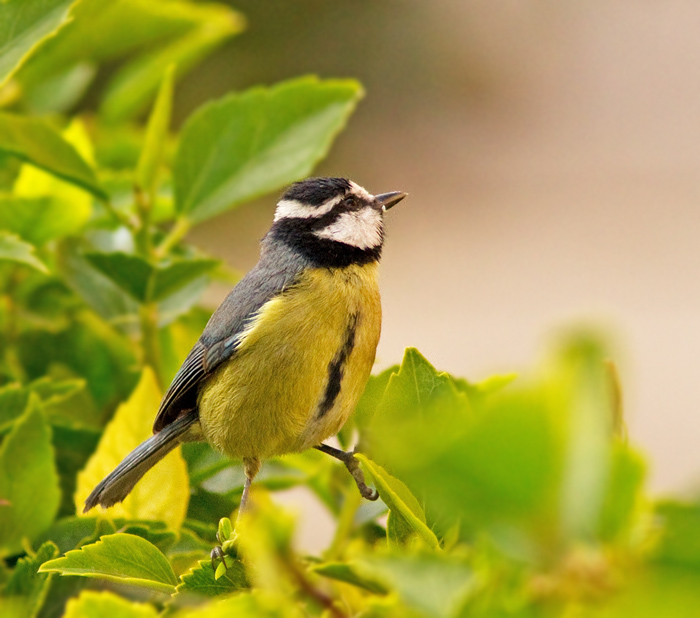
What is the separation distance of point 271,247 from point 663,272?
6366 mm

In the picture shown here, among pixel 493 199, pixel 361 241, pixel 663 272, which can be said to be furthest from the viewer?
pixel 493 199

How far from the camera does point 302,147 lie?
136 centimetres

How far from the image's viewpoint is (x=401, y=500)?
70 cm

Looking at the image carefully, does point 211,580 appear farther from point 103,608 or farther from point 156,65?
point 156,65

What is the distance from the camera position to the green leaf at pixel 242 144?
1353 millimetres

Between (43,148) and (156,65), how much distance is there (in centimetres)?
70

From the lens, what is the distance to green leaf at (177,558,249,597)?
Result: 29.0 inches

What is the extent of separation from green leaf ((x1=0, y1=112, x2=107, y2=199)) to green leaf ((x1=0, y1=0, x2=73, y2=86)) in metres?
0.12

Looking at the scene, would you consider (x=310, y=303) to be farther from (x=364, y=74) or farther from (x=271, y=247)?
(x=364, y=74)

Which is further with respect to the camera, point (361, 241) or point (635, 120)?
point (635, 120)

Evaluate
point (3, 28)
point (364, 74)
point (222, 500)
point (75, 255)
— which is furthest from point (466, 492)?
point (364, 74)

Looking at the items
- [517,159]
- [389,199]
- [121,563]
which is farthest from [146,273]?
[517,159]

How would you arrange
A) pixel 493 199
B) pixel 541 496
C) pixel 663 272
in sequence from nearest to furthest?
pixel 541 496 < pixel 663 272 < pixel 493 199

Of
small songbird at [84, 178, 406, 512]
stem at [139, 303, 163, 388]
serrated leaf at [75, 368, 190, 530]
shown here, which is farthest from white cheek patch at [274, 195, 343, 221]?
serrated leaf at [75, 368, 190, 530]
